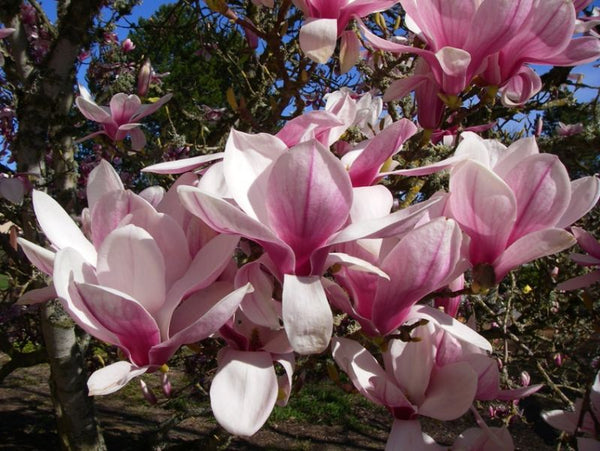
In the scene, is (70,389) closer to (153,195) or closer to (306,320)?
(153,195)

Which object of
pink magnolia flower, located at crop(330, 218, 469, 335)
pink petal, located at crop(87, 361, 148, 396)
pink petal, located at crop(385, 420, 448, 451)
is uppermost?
pink petal, located at crop(87, 361, 148, 396)

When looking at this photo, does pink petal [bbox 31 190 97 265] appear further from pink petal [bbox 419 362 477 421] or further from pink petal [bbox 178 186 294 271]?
pink petal [bbox 419 362 477 421]

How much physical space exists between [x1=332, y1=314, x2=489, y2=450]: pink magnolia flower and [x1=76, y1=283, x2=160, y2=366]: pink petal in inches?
7.6

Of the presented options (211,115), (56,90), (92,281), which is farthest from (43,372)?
(92,281)

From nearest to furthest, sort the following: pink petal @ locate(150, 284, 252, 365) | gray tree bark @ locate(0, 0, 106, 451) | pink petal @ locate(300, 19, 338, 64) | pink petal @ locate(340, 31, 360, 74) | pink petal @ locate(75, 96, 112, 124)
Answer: pink petal @ locate(150, 284, 252, 365)
pink petal @ locate(300, 19, 338, 64)
pink petal @ locate(340, 31, 360, 74)
pink petal @ locate(75, 96, 112, 124)
gray tree bark @ locate(0, 0, 106, 451)

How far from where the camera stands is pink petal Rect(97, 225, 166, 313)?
0.44 metres

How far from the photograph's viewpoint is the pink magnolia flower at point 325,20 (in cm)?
63

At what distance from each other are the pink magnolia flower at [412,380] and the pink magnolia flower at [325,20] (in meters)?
0.35

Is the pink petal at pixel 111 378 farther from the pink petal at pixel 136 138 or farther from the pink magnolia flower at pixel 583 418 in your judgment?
the pink petal at pixel 136 138

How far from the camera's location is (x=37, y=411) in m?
4.19

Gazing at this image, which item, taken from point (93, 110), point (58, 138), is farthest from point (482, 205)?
point (58, 138)

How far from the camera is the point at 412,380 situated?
0.58 metres

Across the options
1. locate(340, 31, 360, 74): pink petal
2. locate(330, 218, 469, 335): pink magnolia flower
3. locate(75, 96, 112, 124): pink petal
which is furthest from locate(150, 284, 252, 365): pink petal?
locate(75, 96, 112, 124): pink petal

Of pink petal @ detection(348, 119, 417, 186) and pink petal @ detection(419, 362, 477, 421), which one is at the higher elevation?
pink petal @ detection(348, 119, 417, 186)
